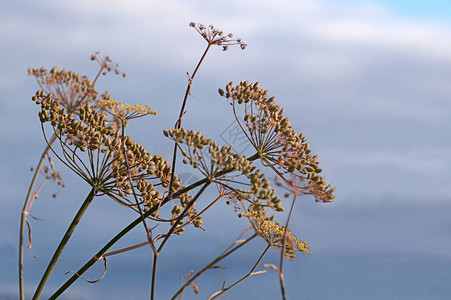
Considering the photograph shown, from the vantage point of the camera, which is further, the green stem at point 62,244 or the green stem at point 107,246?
the green stem at point 62,244

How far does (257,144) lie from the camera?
3.33 meters

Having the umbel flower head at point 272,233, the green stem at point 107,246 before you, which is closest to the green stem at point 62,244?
the green stem at point 107,246

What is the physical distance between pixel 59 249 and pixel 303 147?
1782 millimetres

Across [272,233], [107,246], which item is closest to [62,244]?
[107,246]

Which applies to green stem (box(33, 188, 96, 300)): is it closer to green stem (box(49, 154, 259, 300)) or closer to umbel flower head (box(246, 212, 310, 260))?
green stem (box(49, 154, 259, 300))

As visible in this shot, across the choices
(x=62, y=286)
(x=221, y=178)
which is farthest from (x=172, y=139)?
(x=62, y=286)

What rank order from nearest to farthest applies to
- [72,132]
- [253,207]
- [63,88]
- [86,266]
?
1. [253,207]
2. [86,266]
3. [72,132]
4. [63,88]

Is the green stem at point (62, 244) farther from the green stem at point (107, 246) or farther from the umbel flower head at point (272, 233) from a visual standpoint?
the umbel flower head at point (272, 233)

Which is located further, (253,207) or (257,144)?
(257,144)

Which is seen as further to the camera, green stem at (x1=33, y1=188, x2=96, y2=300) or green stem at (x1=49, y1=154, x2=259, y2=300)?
green stem at (x1=33, y1=188, x2=96, y2=300)

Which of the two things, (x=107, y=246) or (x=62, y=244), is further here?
(x=62, y=244)

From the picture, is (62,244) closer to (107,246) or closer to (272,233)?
(107,246)

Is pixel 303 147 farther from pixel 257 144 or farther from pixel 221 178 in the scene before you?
pixel 221 178

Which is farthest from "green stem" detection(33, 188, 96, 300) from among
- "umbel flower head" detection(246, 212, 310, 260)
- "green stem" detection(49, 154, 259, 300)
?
"umbel flower head" detection(246, 212, 310, 260)
